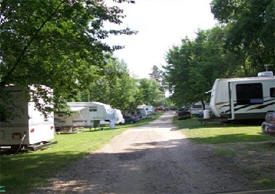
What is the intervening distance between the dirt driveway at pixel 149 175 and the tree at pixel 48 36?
10.2 feet

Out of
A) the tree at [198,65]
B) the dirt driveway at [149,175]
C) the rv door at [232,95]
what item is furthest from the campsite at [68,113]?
the tree at [198,65]

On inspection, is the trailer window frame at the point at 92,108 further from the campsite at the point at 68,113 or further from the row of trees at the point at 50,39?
the row of trees at the point at 50,39

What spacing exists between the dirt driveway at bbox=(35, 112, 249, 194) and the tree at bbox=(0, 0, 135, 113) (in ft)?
10.2

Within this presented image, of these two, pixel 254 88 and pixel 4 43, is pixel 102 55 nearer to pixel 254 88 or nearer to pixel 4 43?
pixel 4 43

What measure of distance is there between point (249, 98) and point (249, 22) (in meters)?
5.79

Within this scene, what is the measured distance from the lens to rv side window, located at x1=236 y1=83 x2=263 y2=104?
21594 millimetres

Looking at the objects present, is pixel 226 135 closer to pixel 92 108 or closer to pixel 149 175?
pixel 149 175

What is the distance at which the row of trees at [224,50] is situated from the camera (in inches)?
688

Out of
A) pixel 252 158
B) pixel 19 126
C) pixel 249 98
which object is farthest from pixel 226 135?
pixel 19 126

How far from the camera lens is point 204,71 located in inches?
Answer: 1321

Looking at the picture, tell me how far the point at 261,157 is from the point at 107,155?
4.81 m

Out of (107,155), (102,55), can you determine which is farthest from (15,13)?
(107,155)

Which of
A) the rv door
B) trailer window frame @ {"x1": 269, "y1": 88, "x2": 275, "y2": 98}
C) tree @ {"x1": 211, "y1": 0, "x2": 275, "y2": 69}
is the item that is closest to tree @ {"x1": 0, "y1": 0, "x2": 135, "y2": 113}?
tree @ {"x1": 211, "y1": 0, "x2": 275, "y2": 69}

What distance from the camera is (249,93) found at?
21.7 meters
